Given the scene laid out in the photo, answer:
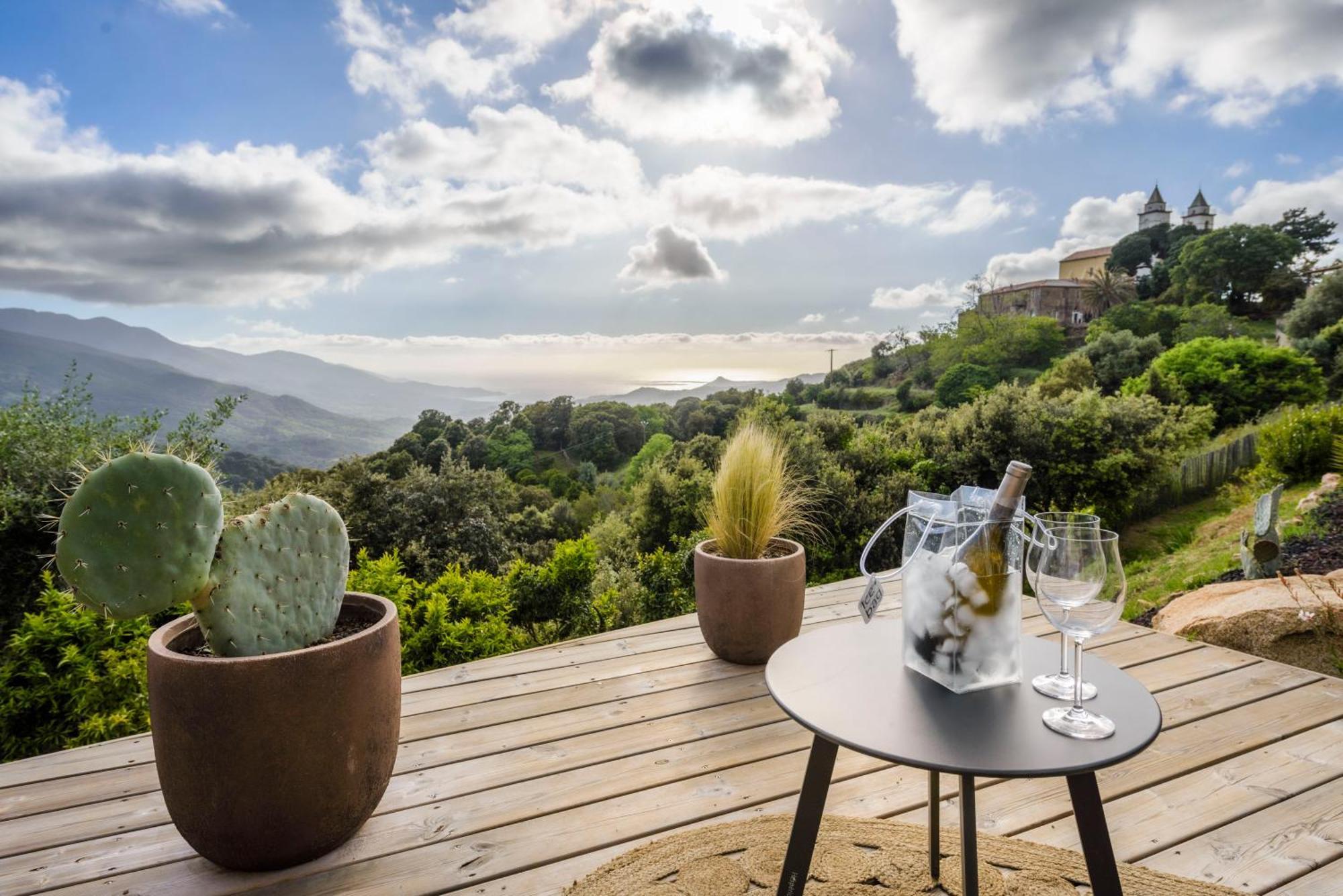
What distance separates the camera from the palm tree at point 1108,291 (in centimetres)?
3744

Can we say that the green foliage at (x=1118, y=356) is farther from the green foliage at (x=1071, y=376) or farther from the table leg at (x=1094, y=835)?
the table leg at (x=1094, y=835)

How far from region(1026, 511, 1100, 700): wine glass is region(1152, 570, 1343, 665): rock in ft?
7.64

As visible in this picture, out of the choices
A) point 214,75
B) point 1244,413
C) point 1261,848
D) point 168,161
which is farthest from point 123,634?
point 1244,413

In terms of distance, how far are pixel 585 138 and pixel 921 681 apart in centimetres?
1214

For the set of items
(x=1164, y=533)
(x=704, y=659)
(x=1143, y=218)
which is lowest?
(x=1164, y=533)

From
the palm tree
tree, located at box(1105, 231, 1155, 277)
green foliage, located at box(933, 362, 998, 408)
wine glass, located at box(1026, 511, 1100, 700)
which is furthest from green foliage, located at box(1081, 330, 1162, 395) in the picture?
tree, located at box(1105, 231, 1155, 277)

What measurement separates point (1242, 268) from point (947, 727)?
3772 centimetres

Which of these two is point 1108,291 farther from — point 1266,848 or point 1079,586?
point 1079,586

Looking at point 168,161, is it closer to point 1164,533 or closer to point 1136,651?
point 1136,651

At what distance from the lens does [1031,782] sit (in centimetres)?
182

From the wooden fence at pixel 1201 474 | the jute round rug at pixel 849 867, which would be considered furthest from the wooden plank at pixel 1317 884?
the wooden fence at pixel 1201 474

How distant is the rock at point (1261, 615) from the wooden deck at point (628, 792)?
0.93ft

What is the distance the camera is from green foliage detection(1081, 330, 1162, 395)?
19.6 metres

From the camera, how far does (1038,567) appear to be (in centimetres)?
107
